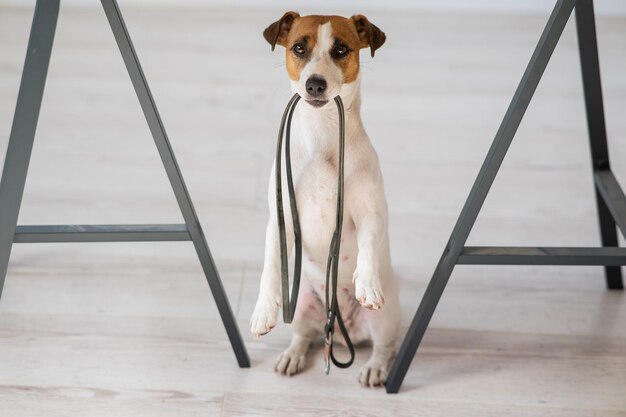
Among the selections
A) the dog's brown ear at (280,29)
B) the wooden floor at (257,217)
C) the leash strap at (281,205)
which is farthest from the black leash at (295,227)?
the wooden floor at (257,217)

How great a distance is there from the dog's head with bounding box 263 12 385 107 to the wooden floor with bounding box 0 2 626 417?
2.15 ft

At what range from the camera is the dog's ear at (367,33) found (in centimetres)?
150

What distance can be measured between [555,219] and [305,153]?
3.41 feet

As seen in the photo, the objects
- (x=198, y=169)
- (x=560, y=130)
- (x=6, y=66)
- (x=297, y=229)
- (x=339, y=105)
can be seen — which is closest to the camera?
(x=339, y=105)

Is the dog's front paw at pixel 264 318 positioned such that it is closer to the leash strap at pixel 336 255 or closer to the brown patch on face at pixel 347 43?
the leash strap at pixel 336 255

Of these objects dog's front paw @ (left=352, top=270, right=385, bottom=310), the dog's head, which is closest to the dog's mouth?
the dog's head

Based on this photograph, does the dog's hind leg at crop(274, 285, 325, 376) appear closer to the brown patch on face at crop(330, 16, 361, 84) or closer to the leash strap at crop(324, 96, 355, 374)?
the leash strap at crop(324, 96, 355, 374)

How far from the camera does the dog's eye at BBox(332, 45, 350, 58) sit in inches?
57.2

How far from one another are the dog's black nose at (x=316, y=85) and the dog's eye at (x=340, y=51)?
0.21ft

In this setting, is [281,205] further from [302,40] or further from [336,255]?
[302,40]

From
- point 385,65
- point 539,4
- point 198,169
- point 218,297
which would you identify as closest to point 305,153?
point 218,297

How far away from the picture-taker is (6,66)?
3008 mm

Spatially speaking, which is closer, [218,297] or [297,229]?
[297,229]

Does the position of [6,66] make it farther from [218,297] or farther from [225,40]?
[218,297]
